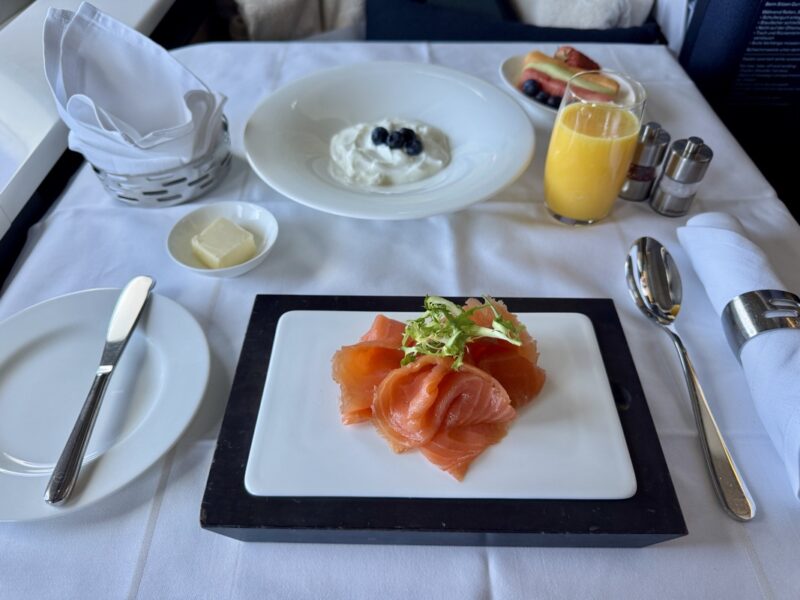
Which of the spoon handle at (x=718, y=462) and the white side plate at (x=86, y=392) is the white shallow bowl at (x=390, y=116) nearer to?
the white side plate at (x=86, y=392)

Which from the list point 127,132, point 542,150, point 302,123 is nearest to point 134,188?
point 127,132

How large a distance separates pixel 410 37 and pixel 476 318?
1.29 metres

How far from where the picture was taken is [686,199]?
2.95 ft

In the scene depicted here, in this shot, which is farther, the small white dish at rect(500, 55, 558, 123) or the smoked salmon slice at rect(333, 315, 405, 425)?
the small white dish at rect(500, 55, 558, 123)

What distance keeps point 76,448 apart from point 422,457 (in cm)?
36

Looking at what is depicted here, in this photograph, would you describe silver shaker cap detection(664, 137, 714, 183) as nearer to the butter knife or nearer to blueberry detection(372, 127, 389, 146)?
blueberry detection(372, 127, 389, 146)

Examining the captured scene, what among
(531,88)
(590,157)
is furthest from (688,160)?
(531,88)

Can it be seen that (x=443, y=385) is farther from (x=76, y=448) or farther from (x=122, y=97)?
(x=122, y=97)

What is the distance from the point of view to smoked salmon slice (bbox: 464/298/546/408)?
600 millimetres

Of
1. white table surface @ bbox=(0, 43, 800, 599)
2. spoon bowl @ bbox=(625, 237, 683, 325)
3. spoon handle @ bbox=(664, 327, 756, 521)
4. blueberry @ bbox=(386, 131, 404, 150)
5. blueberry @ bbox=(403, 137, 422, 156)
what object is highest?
blueberry @ bbox=(386, 131, 404, 150)

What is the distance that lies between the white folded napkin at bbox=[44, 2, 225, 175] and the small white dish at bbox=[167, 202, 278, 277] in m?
0.10

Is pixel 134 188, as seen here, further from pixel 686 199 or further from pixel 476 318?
pixel 686 199

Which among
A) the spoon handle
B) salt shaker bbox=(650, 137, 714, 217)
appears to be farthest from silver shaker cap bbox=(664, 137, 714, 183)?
the spoon handle

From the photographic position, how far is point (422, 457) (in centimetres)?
56
